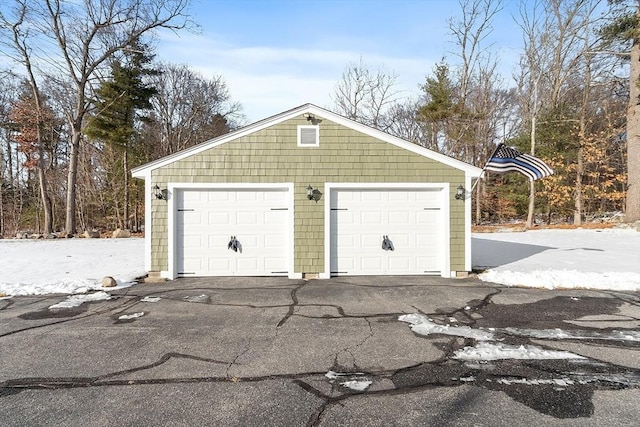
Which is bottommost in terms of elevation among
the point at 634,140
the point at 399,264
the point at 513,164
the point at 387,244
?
the point at 399,264

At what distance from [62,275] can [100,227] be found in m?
15.1

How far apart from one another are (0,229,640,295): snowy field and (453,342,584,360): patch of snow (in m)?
3.40

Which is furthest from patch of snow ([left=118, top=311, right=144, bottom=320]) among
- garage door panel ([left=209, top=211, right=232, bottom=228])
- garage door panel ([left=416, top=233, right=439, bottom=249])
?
garage door panel ([left=416, top=233, right=439, bottom=249])

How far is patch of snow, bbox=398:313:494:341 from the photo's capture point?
4008 mm

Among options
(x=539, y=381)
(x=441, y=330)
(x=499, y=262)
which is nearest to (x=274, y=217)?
(x=441, y=330)

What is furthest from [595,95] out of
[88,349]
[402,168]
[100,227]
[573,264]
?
[100,227]

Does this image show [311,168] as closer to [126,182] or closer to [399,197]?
[399,197]

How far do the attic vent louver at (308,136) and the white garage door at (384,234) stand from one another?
1.14m

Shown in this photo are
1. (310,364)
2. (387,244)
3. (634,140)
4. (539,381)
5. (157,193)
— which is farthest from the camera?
(634,140)

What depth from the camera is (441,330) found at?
13.8 ft

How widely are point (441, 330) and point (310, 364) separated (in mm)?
1825

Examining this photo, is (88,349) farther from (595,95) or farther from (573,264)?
(595,95)

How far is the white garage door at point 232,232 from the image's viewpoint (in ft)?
24.3

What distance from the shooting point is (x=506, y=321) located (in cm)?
452
